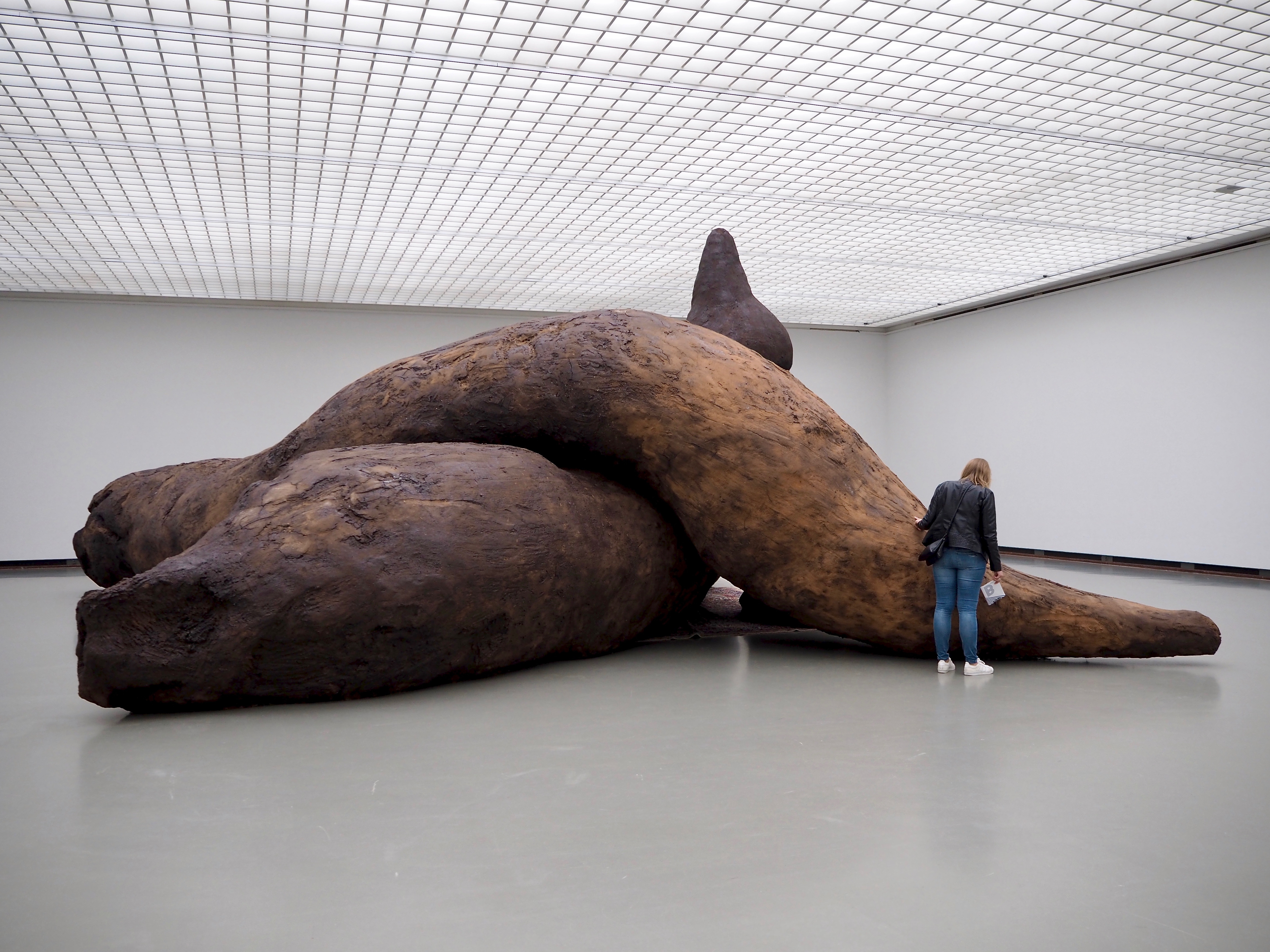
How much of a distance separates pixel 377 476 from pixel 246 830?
82.3 inches

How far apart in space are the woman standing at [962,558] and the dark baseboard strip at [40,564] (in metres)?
9.87

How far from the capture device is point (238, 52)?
16.3 ft

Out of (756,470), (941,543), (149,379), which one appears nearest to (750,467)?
(756,470)

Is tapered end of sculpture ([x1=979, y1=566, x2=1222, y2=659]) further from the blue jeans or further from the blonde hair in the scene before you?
the blonde hair

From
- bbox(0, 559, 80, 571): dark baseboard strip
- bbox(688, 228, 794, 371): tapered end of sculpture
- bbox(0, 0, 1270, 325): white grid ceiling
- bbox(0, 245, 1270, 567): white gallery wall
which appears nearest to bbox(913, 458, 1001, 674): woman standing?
bbox(688, 228, 794, 371): tapered end of sculpture

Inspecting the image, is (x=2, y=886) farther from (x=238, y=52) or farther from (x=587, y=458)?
(x=238, y=52)

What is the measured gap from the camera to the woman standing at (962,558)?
15.2 ft

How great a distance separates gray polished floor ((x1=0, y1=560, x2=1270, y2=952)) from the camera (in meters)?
1.95

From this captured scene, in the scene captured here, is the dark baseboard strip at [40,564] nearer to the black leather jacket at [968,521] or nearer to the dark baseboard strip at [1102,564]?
the dark baseboard strip at [1102,564]

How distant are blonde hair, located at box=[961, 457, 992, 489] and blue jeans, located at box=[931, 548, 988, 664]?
41 centimetres

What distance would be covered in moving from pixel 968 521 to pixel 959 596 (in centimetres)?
39

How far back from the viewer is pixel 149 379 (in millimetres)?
11422

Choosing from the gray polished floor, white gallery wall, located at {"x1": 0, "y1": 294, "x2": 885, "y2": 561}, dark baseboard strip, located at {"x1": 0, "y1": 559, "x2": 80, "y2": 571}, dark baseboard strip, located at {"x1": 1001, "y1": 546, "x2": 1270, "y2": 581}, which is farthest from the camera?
white gallery wall, located at {"x1": 0, "y1": 294, "x2": 885, "y2": 561}

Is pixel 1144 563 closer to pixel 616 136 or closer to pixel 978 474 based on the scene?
pixel 978 474
